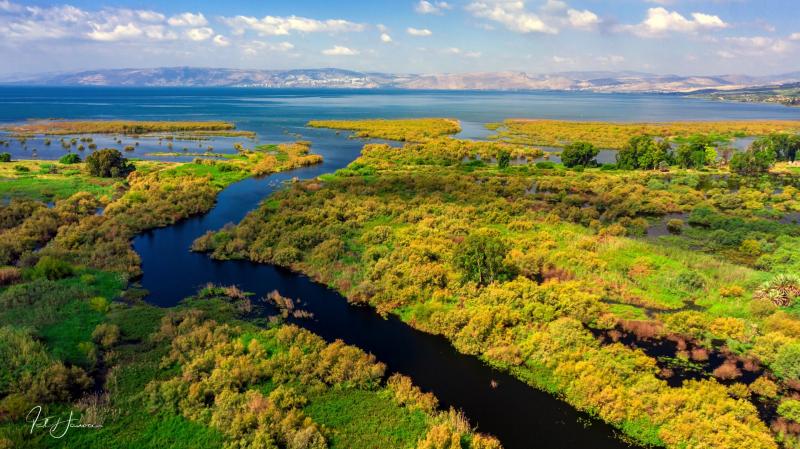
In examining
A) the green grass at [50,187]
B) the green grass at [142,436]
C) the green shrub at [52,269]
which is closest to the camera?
the green grass at [142,436]

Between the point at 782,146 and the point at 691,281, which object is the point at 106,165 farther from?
the point at 782,146

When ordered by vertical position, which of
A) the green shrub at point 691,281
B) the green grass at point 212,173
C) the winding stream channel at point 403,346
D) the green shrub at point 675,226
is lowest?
the winding stream channel at point 403,346

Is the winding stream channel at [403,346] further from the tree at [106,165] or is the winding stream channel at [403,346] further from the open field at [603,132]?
the open field at [603,132]

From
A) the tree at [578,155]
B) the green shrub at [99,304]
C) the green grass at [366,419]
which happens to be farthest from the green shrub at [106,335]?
the tree at [578,155]

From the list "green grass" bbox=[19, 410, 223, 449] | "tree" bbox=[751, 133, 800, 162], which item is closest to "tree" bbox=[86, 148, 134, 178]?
"green grass" bbox=[19, 410, 223, 449]

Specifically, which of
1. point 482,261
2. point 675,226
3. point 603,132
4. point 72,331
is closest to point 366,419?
point 482,261

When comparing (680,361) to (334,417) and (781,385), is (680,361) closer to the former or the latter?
(781,385)
